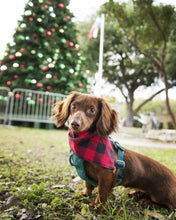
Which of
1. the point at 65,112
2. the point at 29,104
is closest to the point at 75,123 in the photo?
the point at 65,112

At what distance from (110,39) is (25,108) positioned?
41.8 ft

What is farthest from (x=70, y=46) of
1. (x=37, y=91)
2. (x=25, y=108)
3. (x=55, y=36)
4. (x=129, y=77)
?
(x=129, y=77)

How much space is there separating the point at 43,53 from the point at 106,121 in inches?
354

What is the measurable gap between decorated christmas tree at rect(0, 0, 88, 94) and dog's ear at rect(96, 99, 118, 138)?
7843mm

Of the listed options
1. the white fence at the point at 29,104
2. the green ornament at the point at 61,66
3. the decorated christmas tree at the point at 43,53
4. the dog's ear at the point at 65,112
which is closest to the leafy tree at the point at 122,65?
the decorated christmas tree at the point at 43,53

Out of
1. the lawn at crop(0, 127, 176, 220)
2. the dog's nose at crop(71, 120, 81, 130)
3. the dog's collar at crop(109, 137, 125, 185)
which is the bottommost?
the lawn at crop(0, 127, 176, 220)

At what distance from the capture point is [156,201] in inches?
67.4

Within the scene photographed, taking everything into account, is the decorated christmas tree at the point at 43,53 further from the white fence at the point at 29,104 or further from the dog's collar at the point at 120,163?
the dog's collar at the point at 120,163

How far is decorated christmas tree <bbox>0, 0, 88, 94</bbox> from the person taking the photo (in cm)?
933

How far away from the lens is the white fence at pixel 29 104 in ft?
28.9

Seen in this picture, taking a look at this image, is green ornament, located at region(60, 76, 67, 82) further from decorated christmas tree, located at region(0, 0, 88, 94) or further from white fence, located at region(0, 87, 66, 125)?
white fence, located at region(0, 87, 66, 125)

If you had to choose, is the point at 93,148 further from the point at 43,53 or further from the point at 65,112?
the point at 43,53

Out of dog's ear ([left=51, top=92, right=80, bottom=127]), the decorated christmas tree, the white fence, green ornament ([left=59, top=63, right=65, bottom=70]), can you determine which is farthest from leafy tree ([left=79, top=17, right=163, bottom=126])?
dog's ear ([left=51, top=92, right=80, bottom=127])

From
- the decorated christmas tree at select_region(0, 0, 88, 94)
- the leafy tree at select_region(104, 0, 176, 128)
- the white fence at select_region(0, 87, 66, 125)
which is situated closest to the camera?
the leafy tree at select_region(104, 0, 176, 128)
